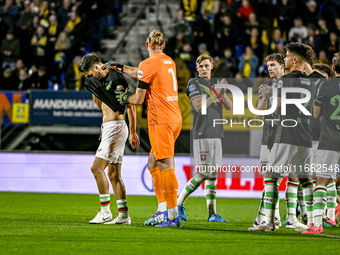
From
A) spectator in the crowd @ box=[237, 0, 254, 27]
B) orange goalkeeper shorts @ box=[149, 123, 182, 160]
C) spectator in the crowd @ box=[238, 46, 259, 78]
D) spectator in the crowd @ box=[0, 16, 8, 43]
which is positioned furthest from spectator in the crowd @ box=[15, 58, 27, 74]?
orange goalkeeper shorts @ box=[149, 123, 182, 160]

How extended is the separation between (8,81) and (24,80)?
49 cm

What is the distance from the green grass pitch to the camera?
17.7 feet

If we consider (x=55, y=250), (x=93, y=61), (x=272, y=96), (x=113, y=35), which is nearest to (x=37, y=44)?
(x=113, y=35)

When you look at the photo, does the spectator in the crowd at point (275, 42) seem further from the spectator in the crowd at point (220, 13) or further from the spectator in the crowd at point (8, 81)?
the spectator in the crowd at point (8, 81)

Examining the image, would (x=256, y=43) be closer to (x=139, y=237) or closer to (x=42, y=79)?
(x=42, y=79)

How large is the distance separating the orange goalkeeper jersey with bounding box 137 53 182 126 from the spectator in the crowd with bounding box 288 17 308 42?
10.0 m

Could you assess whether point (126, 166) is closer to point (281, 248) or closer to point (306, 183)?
point (306, 183)

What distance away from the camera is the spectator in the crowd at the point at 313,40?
624 inches

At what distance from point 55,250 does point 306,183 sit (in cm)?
341

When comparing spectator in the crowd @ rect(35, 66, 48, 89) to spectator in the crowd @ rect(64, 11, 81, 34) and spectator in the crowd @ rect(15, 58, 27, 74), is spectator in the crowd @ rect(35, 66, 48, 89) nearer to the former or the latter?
spectator in the crowd @ rect(15, 58, 27, 74)

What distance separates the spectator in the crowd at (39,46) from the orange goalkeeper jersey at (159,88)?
10.7 metres

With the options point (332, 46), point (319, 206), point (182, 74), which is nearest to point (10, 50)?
point (182, 74)

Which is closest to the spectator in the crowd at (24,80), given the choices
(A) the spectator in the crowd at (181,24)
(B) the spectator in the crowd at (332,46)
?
(A) the spectator in the crowd at (181,24)

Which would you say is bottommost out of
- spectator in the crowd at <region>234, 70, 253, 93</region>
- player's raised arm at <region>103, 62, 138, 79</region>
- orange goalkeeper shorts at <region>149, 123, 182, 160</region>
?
orange goalkeeper shorts at <region>149, 123, 182, 160</region>
